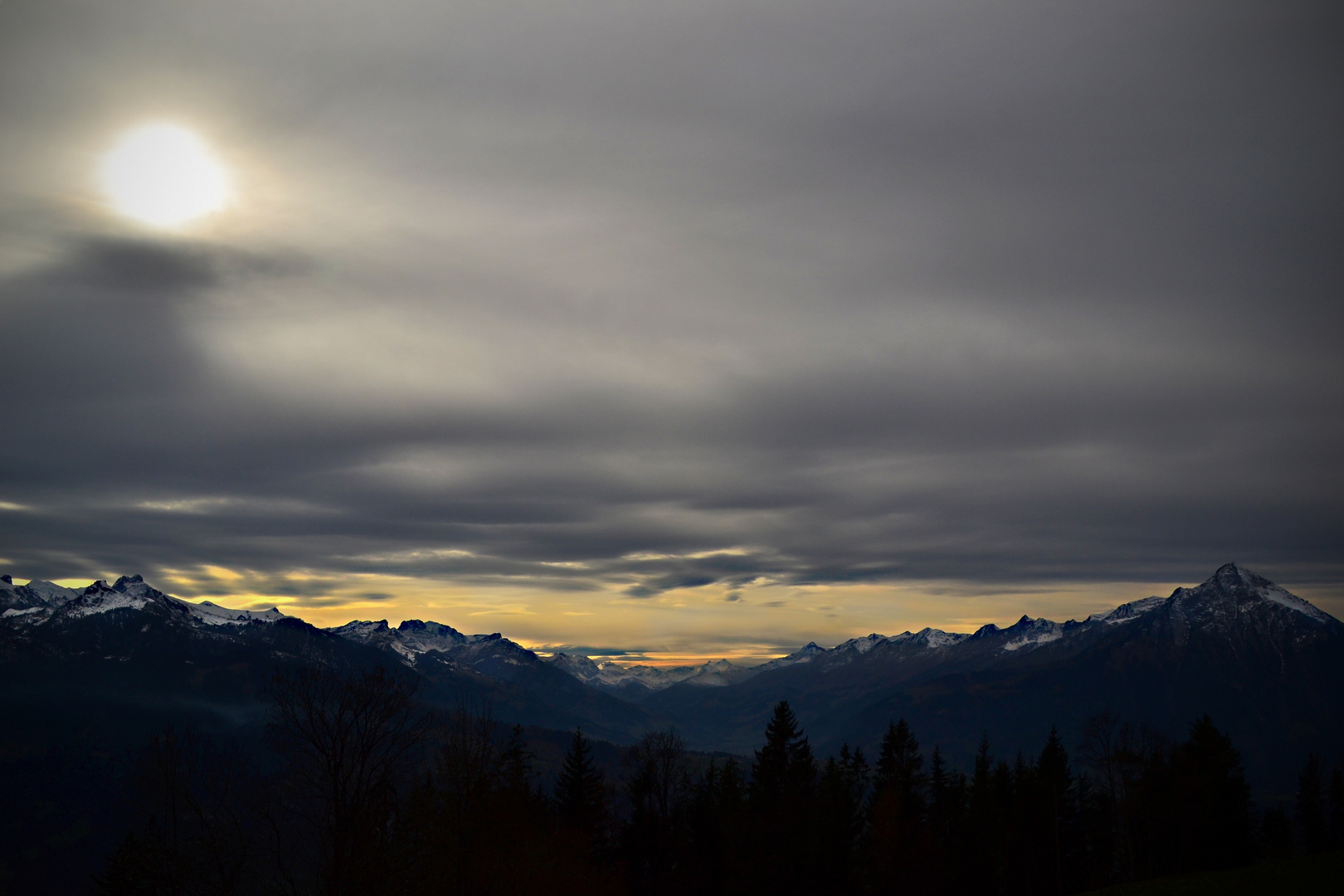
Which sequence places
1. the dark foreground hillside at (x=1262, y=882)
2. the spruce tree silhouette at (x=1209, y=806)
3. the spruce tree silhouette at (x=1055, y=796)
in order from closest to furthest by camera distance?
the dark foreground hillside at (x=1262, y=882) → the spruce tree silhouette at (x=1209, y=806) → the spruce tree silhouette at (x=1055, y=796)

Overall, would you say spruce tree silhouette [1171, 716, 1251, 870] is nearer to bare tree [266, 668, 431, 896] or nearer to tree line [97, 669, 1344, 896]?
tree line [97, 669, 1344, 896]

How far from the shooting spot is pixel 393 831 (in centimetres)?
4516

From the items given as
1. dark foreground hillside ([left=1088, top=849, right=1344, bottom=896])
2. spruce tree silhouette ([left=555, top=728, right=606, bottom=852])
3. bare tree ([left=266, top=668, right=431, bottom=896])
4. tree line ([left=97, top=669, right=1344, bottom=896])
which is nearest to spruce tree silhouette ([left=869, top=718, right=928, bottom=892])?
tree line ([left=97, top=669, right=1344, bottom=896])

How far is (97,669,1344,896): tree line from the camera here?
43.4 metres

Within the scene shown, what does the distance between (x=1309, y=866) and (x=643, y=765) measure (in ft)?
170

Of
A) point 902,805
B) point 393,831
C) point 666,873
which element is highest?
point 393,831

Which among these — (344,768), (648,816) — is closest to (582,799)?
(648,816)

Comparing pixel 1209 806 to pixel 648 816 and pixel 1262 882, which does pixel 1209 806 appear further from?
pixel 648 816

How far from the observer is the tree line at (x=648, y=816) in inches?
1708

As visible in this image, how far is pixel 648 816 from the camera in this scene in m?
81.1

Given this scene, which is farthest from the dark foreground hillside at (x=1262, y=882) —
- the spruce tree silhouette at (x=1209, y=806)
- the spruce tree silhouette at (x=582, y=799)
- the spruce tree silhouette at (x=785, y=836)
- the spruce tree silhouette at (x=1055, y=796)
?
the spruce tree silhouette at (x=582, y=799)

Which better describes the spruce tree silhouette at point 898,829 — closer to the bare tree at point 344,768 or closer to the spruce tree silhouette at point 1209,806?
the spruce tree silhouette at point 1209,806

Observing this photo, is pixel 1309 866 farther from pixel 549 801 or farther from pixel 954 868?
pixel 549 801

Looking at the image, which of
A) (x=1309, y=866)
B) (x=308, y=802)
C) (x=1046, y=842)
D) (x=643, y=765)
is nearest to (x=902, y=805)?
(x=1046, y=842)
